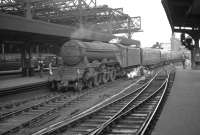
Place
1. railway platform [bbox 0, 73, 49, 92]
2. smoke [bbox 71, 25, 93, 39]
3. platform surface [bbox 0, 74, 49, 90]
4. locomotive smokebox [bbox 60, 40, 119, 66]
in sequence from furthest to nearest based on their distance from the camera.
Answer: smoke [bbox 71, 25, 93, 39]
locomotive smokebox [bbox 60, 40, 119, 66]
platform surface [bbox 0, 74, 49, 90]
railway platform [bbox 0, 73, 49, 92]

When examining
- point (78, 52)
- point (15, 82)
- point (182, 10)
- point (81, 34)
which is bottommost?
point (15, 82)

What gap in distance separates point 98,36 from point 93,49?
6.54 m

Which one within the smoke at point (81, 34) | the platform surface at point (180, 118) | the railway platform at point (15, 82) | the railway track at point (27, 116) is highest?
the smoke at point (81, 34)

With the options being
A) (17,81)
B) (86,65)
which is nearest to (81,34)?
(86,65)

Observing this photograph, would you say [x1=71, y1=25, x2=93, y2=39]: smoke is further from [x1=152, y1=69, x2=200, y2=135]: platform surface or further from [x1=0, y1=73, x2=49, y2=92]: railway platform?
[x1=152, y1=69, x2=200, y2=135]: platform surface

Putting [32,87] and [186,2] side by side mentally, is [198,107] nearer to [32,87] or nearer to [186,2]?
[186,2]

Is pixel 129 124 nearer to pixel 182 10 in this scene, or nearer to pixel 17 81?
pixel 182 10

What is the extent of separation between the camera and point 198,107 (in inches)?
361

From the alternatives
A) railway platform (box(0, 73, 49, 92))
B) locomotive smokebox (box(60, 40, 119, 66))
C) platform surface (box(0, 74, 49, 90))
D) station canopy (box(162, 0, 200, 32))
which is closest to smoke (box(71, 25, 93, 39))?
locomotive smokebox (box(60, 40, 119, 66))

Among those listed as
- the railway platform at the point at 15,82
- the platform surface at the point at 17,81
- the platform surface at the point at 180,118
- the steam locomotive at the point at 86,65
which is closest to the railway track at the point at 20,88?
the railway platform at the point at 15,82

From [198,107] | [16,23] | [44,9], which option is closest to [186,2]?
[198,107]

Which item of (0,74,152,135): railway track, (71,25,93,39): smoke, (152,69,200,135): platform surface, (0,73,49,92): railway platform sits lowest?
(0,74,152,135): railway track

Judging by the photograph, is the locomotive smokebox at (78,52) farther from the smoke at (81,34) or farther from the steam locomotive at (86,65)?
the smoke at (81,34)

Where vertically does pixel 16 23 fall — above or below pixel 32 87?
above
